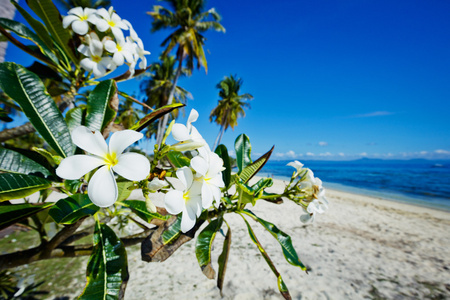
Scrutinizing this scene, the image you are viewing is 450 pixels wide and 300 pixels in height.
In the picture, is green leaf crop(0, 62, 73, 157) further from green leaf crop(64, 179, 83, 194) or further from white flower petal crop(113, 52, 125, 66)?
white flower petal crop(113, 52, 125, 66)

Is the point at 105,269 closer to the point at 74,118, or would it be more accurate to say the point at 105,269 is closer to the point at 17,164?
the point at 17,164

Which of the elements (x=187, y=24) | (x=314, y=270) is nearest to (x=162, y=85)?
(x=187, y=24)

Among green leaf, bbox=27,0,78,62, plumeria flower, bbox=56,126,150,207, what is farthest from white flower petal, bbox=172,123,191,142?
green leaf, bbox=27,0,78,62

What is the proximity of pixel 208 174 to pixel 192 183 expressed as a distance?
0.16 feet

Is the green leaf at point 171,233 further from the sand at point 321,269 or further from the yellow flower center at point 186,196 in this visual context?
the sand at point 321,269

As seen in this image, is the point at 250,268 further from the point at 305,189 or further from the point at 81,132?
the point at 81,132

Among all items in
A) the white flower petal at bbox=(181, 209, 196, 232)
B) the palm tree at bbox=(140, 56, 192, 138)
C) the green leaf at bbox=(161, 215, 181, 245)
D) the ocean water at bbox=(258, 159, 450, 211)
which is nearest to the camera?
the white flower petal at bbox=(181, 209, 196, 232)

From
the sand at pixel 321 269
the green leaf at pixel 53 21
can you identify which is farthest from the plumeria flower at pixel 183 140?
the sand at pixel 321 269

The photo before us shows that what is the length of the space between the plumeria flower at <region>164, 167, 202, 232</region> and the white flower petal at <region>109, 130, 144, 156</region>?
0.12m

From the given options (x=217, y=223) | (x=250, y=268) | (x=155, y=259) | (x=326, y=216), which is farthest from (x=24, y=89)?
(x=326, y=216)

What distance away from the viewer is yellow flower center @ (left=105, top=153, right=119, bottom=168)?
463 mm

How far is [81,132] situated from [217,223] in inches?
22.9

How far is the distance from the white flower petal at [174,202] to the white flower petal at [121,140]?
0.14 meters

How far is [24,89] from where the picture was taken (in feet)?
2.30
